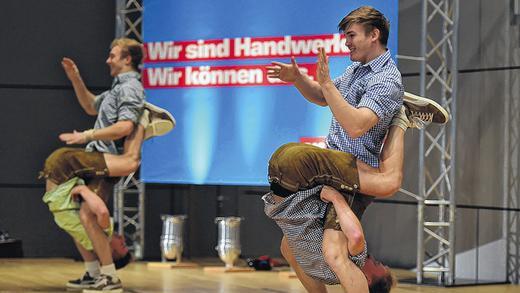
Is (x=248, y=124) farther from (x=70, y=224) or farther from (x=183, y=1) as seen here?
(x=70, y=224)

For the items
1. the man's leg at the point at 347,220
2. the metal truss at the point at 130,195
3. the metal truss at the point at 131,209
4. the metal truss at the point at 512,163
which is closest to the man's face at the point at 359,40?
the man's leg at the point at 347,220

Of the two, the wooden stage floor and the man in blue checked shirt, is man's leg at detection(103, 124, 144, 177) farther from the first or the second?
the man in blue checked shirt

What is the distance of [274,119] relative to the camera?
318 inches

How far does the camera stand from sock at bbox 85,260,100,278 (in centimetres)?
675

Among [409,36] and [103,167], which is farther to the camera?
[409,36]

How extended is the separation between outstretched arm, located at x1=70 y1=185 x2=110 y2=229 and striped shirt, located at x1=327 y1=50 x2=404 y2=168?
2.29m

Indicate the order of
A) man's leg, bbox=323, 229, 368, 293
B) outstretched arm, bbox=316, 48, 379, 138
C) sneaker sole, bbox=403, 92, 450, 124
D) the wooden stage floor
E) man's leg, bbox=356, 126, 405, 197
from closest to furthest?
outstretched arm, bbox=316, 48, 379, 138 → man's leg, bbox=323, 229, 368, 293 → man's leg, bbox=356, 126, 405, 197 → sneaker sole, bbox=403, 92, 450, 124 → the wooden stage floor

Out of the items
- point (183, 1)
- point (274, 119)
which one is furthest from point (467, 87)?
point (183, 1)

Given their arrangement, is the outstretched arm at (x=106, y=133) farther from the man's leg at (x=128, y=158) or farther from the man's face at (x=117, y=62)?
the man's face at (x=117, y=62)

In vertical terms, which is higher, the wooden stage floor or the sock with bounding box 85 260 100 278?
the sock with bounding box 85 260 100 278

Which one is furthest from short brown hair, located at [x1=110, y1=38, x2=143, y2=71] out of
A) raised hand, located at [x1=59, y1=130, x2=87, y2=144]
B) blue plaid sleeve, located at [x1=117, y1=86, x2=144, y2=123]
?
raised hand, located at [x1=59, y1=130, x2=87, y2=144]

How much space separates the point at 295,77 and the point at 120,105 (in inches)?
90.1

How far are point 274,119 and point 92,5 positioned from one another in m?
2.48

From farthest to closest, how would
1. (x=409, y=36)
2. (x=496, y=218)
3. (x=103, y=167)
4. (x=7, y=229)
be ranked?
(x=7, y=229)
(x=409, y=36)
(x=496, y=218)
(x=103, y=167)
